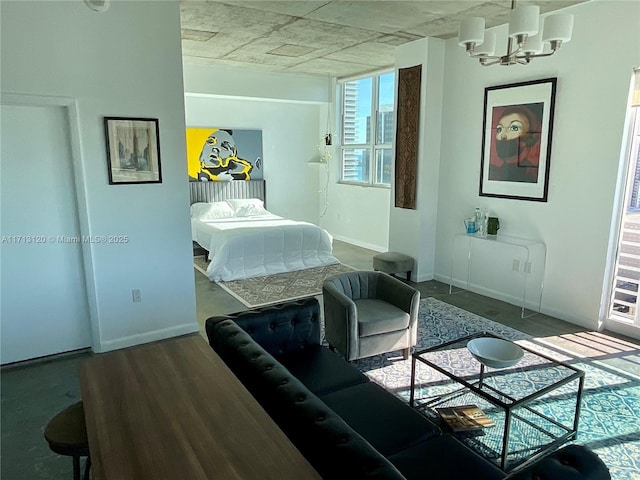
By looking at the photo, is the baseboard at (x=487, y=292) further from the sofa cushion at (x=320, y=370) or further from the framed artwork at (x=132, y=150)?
the framed artwork at (x=132, y=150)

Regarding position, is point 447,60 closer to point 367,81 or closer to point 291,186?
point 367,81

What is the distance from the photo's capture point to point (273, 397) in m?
1.62

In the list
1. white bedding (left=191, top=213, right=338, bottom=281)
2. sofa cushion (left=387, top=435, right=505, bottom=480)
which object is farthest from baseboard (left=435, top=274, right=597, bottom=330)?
sofa cushion (left=387, top=435, right=505, bottom=480)

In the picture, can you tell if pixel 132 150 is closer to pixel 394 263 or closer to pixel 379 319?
pixel 379 319

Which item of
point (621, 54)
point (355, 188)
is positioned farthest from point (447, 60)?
point (355, 188)

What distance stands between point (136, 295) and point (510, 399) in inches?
115

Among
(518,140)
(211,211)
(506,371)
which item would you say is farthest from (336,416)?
(211,211)

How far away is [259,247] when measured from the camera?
18.7ft

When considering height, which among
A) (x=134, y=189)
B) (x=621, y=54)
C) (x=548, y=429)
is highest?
(x=621, y=54)

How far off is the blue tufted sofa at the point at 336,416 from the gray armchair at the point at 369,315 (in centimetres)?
39

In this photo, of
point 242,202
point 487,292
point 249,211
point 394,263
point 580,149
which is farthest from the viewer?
point 242,202

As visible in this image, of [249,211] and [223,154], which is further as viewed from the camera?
[223,154]

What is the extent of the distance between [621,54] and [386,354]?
3210mm

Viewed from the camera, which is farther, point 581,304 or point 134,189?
point 581,304
